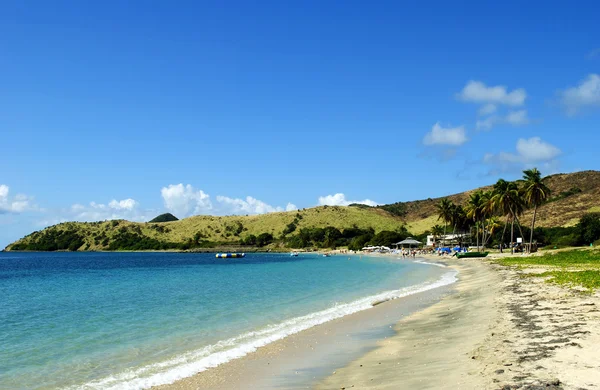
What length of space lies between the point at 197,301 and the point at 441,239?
103956 millimetres

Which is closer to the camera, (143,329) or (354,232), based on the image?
(143,329)

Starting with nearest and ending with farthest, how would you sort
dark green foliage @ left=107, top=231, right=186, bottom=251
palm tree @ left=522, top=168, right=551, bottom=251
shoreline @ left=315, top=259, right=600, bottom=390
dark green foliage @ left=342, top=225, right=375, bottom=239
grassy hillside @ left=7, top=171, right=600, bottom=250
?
shoreline @ left=315, top=259, right=600, bottom=390 < palm tree @ left=522, top=168, right=551, bottom=251 < dark green foliage @ left=342, top=225, right=375, bottom=239 < grassy hillside @ left=7, top=171, right=600, bottom=250 < dark green foliage @ left=107, top=231, right=186, bottom=251

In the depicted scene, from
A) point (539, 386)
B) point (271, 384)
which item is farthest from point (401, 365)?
point (539, 386)

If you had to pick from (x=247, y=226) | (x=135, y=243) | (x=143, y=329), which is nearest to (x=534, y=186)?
(x=143, y=329)

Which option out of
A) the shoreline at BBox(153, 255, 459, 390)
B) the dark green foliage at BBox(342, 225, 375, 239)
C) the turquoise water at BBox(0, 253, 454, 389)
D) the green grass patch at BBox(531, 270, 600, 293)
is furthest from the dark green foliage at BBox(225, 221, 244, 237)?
the shoreline at BBox(153, 255, 459, 390)

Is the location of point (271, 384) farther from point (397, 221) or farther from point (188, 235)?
point (188, 235)

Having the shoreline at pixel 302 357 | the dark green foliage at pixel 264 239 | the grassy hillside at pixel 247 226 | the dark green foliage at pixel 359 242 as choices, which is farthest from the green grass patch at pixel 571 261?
the dark green foliage at pixel 264 239

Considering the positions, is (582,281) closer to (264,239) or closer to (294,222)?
(264,239)

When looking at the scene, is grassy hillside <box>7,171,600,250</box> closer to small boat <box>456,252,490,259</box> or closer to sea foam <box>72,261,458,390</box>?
small boat <box>456,252,490,259</box>

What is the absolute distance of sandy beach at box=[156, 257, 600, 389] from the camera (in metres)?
8.89

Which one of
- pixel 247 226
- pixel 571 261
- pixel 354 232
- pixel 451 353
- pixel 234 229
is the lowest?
pixel 451 353

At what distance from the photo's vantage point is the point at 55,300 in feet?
102

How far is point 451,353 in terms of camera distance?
11578mm

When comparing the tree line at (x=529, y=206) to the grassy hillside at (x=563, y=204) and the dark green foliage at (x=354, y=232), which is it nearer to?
the grassy hillside at (x=563, y=204)
